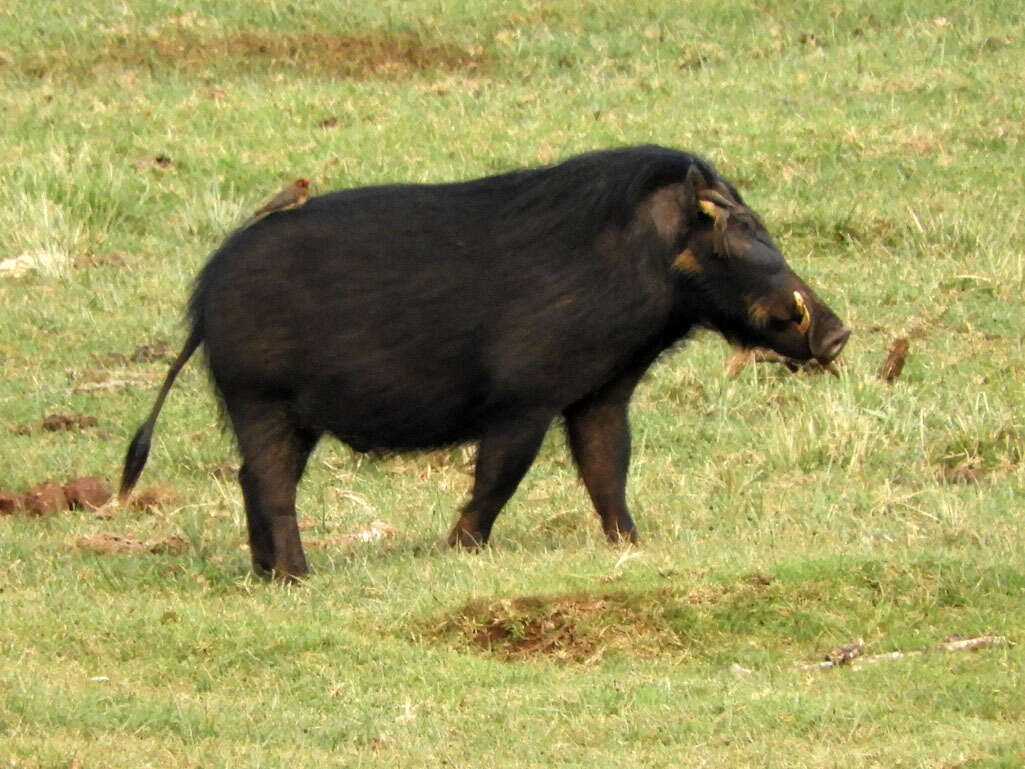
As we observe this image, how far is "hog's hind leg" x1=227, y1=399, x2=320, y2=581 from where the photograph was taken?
797 cm

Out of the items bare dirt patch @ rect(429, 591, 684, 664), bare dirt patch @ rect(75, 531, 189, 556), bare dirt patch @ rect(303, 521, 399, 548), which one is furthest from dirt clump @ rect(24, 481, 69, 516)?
bare dirt patch @ rect(429, 591, 684, 664)

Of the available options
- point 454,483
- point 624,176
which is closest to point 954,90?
point 454,483

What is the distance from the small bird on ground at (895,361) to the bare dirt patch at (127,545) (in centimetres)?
406

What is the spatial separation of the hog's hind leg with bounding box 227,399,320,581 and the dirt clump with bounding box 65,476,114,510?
4.94 ft

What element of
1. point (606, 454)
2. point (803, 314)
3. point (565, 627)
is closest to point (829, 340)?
point (803, 314)

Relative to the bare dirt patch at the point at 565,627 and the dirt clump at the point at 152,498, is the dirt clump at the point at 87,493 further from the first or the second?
the bare dirt patch at the point at 565,627

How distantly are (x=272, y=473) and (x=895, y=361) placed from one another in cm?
408

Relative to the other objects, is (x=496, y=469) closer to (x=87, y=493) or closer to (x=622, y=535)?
(x=622, y=535)

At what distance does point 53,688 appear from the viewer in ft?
19.9

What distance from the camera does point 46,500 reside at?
366 inches

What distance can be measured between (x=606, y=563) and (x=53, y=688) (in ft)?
6.94

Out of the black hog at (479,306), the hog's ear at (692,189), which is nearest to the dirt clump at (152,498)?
the black hog at (479,306)

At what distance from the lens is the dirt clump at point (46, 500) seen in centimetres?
925

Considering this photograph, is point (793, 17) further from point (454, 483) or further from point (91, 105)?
point (454, 483)
